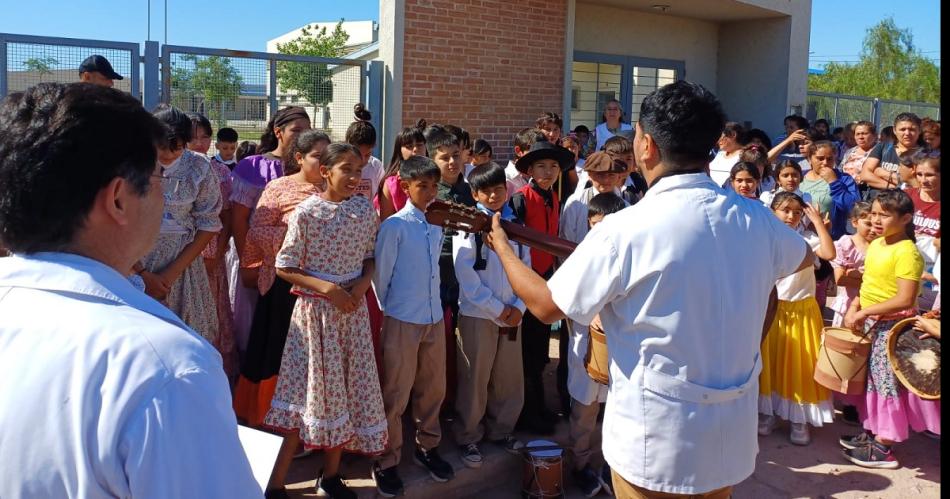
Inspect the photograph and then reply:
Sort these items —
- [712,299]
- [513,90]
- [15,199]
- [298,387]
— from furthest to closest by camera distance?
[513,90] → [298,387] → [712,299] → [15,199]

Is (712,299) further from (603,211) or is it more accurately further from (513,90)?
(513,90)

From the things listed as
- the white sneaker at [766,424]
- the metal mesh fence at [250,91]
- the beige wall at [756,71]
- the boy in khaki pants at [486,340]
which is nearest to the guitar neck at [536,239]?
the boy in khaki pants at [486,340]

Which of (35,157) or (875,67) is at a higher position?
(875,67)

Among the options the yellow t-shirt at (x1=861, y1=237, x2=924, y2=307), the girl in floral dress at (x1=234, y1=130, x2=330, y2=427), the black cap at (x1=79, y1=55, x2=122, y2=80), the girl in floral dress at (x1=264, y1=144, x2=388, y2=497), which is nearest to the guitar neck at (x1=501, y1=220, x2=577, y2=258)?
the girl in floral dress at (x1=264, y1=144, x2=388, y2=497)

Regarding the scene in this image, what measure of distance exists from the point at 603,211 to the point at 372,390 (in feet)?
5.47

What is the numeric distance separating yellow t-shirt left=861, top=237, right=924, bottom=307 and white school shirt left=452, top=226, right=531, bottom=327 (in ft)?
6.91

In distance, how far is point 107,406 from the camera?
3.23ft

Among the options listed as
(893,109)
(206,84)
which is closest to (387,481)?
(206,84)

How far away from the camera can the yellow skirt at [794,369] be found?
4891 mm

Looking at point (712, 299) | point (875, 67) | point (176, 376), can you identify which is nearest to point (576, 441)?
point (712, 299)

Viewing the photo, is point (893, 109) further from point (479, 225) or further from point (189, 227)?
point (189, 227)

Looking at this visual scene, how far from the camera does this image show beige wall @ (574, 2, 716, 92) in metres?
11.0

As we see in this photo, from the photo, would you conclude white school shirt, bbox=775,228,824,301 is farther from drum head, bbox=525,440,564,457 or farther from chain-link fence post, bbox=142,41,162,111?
chain-link fence post, bbox=142,41,162,111

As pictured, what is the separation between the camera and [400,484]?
3.85 m
